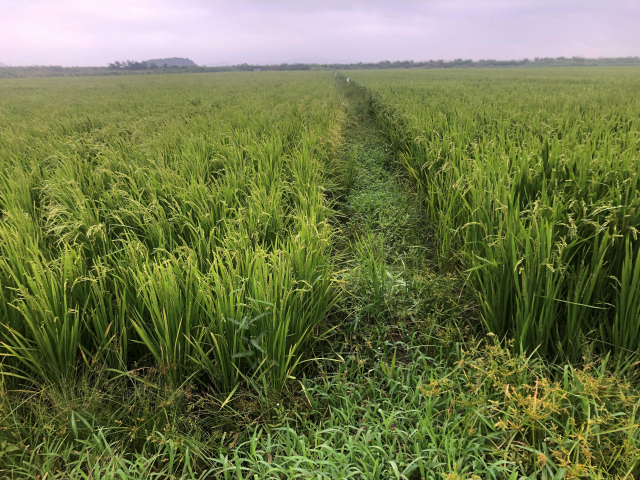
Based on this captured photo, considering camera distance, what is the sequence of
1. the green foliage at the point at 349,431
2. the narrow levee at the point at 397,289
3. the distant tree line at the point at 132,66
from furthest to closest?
the distant tree line at the point at 132,66 < the narrow levee at the point at 397,289 < the green foliage at the point at 349,431

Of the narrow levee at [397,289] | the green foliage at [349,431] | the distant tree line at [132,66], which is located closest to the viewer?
the green foliage at [349,431]

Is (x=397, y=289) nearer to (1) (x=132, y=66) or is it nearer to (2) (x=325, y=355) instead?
(2) (x=325, y=355)

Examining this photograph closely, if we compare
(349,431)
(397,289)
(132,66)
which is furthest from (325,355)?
(132,66)

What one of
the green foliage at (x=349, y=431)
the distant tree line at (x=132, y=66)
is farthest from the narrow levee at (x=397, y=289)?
the distant tree line at (x=132, y=66)

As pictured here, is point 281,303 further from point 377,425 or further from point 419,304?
A: point 419,304

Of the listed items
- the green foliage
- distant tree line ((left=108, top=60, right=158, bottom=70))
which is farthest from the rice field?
distant tree line ((left=108, top=60, right=158, bottom=70))

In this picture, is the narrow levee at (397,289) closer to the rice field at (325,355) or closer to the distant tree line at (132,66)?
the rice field at (325,355)

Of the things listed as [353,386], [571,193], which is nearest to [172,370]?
[353,386]

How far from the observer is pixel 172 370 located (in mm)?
1375

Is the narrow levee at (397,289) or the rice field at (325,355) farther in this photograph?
the narrow levee at (397,289)

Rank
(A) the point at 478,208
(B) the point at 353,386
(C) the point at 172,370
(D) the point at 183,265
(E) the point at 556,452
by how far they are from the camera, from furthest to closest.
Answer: (A) the point at 478,208, (D) the point at 183,265, (B) the point at 353,386, (C) the point at 172,370, (E) the point at 556,452

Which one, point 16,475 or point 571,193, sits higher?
point 571,193

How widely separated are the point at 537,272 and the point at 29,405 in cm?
224

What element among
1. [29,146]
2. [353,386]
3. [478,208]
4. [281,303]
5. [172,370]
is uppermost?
[29,146]
